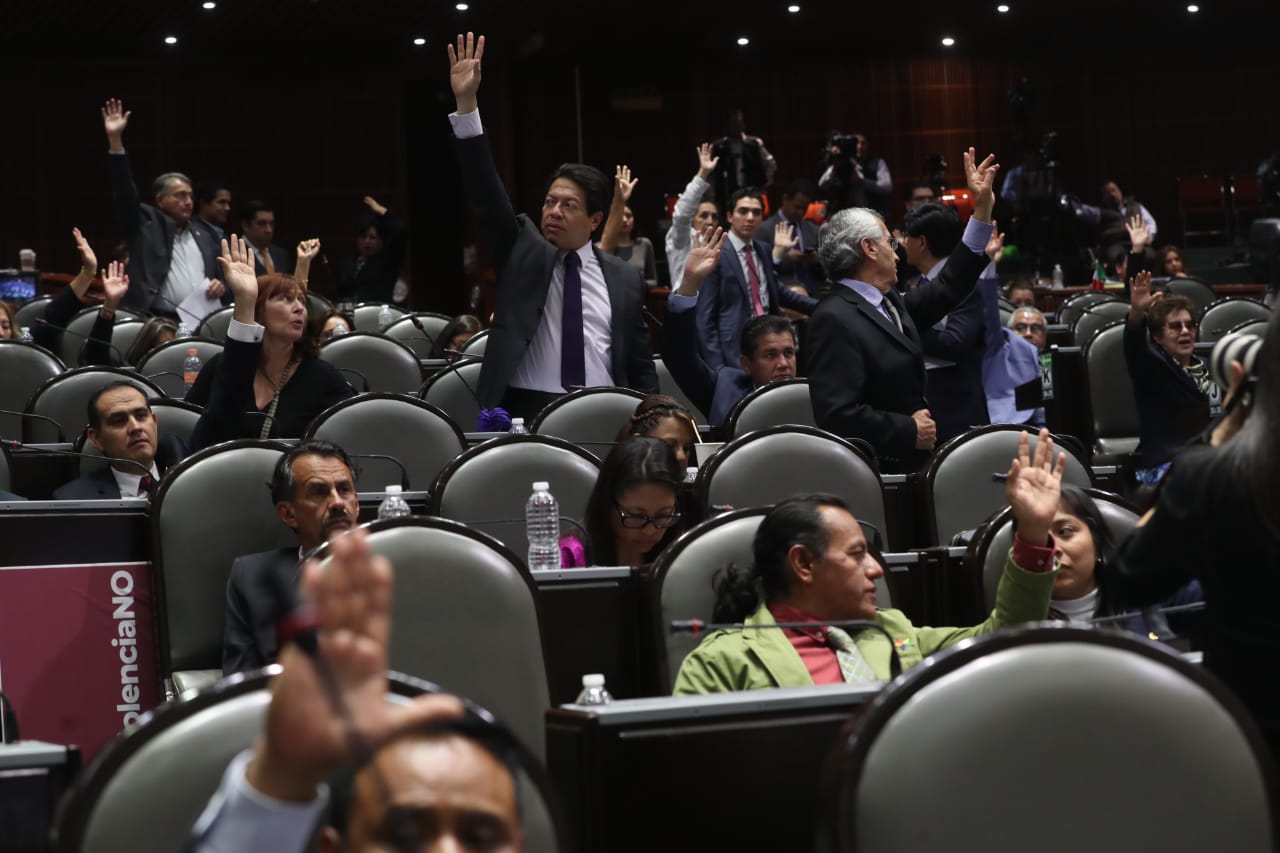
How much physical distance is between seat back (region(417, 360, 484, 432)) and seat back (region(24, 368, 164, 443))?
935mm

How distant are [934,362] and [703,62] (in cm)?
1106

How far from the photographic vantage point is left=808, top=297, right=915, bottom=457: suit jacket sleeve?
416cm

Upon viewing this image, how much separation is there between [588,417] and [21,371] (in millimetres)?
2615

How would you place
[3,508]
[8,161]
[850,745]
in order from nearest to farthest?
[850,745]
[3,508]
[8,161]

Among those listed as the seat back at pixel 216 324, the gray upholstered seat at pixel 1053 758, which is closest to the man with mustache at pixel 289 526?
the gray upholstered seat at pixel 1053 758

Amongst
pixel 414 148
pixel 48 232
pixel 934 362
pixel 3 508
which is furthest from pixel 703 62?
pixel 3 508

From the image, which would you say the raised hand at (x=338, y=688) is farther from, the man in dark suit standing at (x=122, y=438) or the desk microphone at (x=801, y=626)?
the man in dark suit standing at (x=122, y=438)

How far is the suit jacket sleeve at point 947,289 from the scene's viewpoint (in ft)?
14.6

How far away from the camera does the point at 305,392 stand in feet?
14.9

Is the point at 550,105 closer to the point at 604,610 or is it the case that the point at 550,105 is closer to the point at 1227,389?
the point at 604,610

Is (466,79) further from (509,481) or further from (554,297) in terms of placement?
(509,481)

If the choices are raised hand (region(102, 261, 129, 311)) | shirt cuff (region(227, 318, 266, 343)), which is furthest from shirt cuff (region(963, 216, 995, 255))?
raised hand (region(102, 261, 129, 311))

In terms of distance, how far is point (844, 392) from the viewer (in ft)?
13.7

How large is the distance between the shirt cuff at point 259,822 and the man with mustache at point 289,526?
6.63 feet
